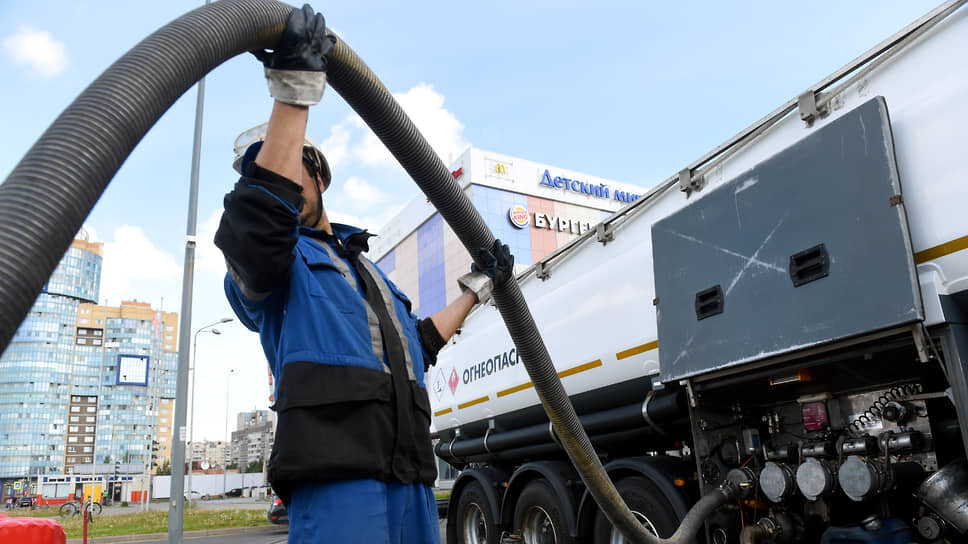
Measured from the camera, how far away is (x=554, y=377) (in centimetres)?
328

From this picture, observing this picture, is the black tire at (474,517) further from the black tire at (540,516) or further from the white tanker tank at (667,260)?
the white tanker tank at (667,260)

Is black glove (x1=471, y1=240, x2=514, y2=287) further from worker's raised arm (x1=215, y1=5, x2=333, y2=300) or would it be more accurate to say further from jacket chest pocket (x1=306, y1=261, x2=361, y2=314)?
worker's raised arm (x1=215, y1=5, x2=333, y2=300)

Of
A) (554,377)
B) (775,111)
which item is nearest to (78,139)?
(554,377)

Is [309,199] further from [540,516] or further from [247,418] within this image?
[247,418]

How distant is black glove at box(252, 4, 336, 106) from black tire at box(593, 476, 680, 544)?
4093 mm

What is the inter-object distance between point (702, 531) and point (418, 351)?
3313 mm

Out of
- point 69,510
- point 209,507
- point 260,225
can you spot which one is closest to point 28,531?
point 260,225

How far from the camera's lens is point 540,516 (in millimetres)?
6543

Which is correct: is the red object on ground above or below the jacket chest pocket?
below

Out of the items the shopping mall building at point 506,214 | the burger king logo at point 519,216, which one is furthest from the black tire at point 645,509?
the burger king logo at point 519,216

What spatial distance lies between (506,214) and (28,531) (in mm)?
34588

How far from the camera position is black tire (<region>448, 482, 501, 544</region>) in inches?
285

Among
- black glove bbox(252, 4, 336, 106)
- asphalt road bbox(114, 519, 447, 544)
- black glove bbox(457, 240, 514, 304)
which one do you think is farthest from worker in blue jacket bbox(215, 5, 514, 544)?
asphalt road bbox(114, 519, 447, 544)

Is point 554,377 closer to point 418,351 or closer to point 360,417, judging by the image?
point 418,351
